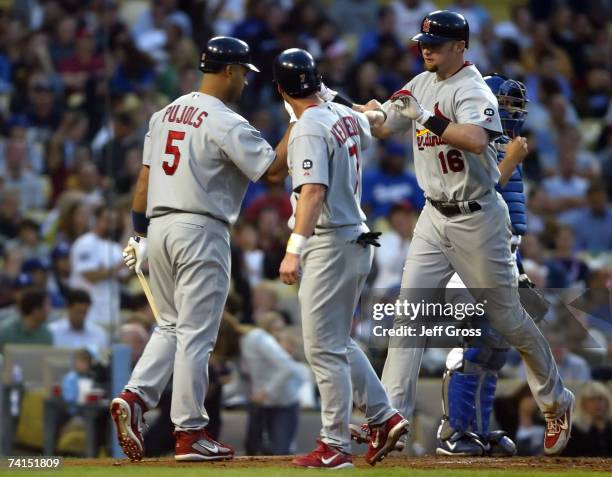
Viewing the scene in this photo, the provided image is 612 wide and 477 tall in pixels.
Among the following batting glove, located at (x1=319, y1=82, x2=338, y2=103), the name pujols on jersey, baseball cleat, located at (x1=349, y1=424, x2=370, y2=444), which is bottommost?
baseball cleat, located at (x1=349, y1=424, x2=370, y2=444)

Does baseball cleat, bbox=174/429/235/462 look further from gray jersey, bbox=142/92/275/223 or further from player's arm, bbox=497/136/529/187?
player's arm, bbox=497/136/529/187

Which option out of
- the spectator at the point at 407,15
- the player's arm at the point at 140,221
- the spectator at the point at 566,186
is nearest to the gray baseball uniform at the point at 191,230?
the player's arm at the point at 140,221

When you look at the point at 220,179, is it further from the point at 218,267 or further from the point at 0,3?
the point at 0,3

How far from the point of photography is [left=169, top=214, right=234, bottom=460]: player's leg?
23.6 feet

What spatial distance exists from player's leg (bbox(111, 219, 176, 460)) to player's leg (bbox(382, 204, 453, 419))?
118 cm

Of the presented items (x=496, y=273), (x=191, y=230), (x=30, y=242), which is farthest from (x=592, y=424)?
(x=30, y=242)

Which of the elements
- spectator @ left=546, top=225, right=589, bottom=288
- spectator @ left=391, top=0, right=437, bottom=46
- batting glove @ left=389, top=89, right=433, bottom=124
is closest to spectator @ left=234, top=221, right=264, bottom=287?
spectator @ left=546, top=225, right=589, bottom=288

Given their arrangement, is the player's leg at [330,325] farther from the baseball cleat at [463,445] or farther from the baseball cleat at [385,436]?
the baseball cleat at [463,445]

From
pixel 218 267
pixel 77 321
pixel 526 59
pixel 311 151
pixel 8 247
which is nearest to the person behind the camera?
pixel 311 151

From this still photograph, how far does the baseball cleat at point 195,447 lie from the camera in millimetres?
7230

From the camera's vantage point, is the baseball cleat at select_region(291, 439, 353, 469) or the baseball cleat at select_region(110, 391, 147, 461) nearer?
the baseball cleat at select_region(291, 439, 353, 469)

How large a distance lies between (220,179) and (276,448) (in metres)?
3.80

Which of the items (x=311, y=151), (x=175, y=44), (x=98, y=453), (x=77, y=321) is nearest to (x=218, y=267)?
(x=311, y=151)

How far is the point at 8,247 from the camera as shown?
13945 mm
